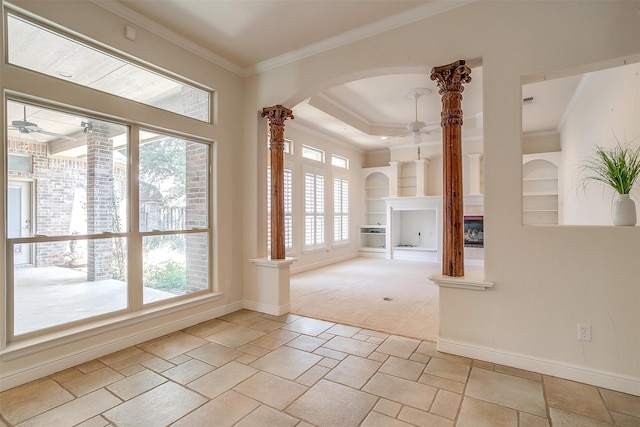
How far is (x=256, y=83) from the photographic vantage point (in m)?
4.07

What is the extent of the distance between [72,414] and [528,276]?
3.38 m

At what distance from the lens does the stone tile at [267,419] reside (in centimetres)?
187

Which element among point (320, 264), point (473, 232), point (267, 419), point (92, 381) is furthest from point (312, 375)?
point (473, 232)

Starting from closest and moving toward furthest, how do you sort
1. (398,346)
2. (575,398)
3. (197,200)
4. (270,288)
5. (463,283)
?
Answer: 1. (575,398)
2. (463,283)
3. (398,346)
4. (197,200)
5. (270,288)

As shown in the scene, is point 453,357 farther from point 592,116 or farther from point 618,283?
point 592,116

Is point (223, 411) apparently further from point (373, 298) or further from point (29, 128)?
point (373, 298)

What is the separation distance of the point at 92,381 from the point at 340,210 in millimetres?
6490

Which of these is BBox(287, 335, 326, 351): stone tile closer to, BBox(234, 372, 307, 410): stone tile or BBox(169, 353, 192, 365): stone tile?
BBox(234, 372, 307, 410): stone tile

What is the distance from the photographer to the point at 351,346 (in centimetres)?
296

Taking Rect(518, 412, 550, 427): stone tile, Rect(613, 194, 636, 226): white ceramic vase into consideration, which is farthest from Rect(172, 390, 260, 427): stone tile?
Rect(613, 194, 636, 226): white ceramic vase

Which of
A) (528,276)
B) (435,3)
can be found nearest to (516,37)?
(435,3)

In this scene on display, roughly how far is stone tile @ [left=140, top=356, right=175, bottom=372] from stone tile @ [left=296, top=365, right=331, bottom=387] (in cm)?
111

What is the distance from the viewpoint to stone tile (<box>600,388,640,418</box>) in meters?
1.98

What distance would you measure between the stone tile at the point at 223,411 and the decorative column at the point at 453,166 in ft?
6.46
